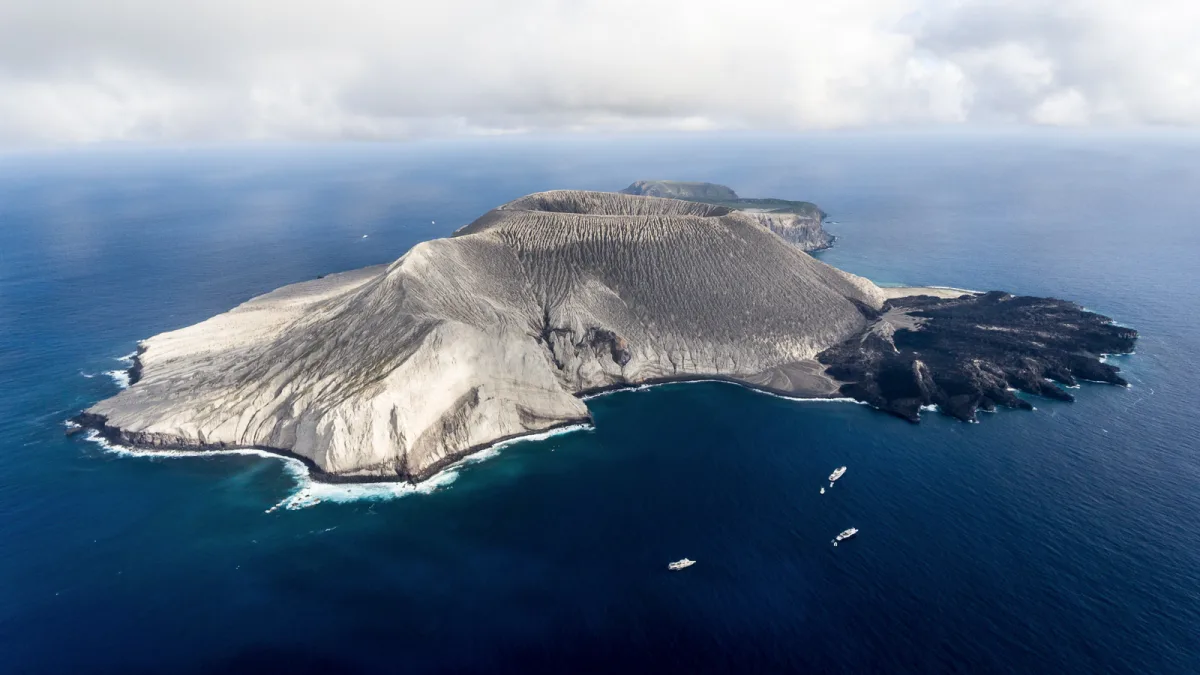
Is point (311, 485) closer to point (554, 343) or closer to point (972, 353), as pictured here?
point (554, 343)

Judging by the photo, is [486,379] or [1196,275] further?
[1196,275]

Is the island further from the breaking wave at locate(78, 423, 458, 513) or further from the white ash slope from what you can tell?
the breaking wave at locate(78, 423, 458, 513)

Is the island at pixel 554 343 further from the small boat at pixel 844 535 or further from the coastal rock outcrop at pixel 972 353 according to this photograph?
the small boat at pixel 844 535

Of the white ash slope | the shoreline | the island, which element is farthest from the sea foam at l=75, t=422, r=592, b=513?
the white ash slope

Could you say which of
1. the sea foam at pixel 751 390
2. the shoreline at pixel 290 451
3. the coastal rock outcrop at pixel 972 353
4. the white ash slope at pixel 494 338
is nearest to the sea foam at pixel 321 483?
the shoreline at pixel 290 451

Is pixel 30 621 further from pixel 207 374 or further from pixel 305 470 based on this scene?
pixel 207 374

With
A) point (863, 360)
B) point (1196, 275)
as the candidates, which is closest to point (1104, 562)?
point (863, 360)
